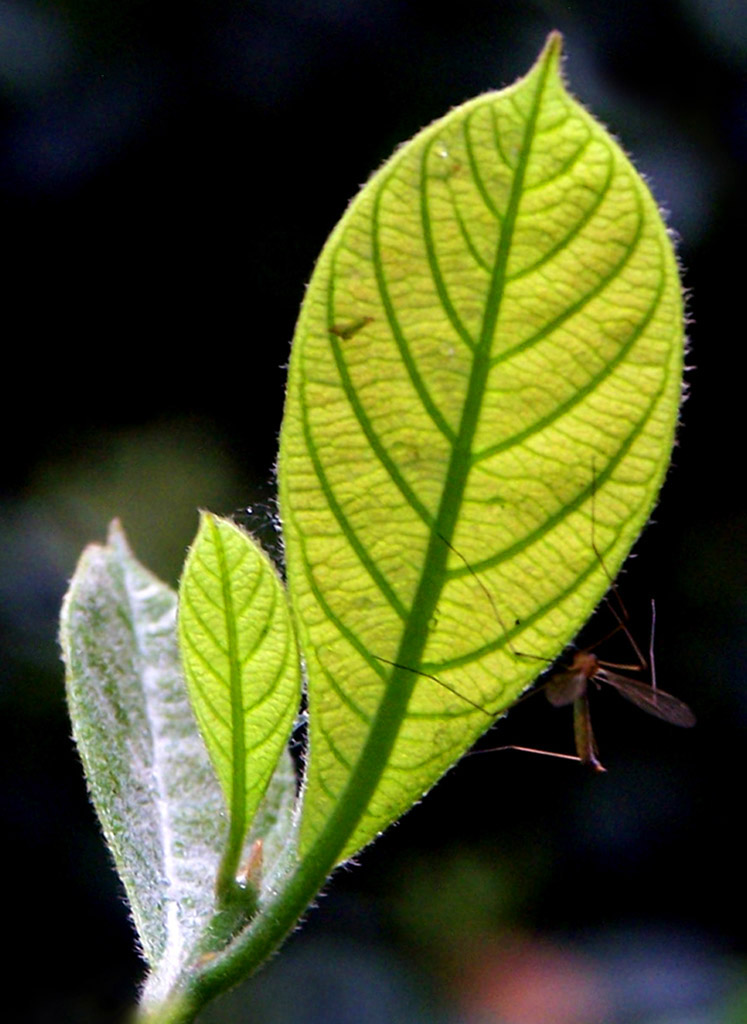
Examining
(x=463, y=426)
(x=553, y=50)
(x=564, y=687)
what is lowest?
(x=564, y=687)

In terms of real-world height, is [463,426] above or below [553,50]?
below

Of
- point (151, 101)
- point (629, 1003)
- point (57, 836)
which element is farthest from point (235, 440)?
point (629, 1003)

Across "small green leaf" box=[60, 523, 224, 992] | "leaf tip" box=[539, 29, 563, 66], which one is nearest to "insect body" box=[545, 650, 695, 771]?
"small green leaf" box=[60, 523, 224, 992]

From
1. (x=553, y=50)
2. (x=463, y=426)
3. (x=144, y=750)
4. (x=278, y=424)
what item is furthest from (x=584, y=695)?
(x=278, y=424)

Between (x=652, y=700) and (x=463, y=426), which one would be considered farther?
(x=652, y=700)

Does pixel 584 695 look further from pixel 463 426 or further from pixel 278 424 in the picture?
pixel 278 424

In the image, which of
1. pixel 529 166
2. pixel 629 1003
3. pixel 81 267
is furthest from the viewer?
pixel 81 267

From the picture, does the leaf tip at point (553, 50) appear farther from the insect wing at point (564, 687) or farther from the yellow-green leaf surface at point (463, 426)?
the insect wing at point (564, 687)

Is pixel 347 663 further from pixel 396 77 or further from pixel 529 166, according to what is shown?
pixel 396 77
